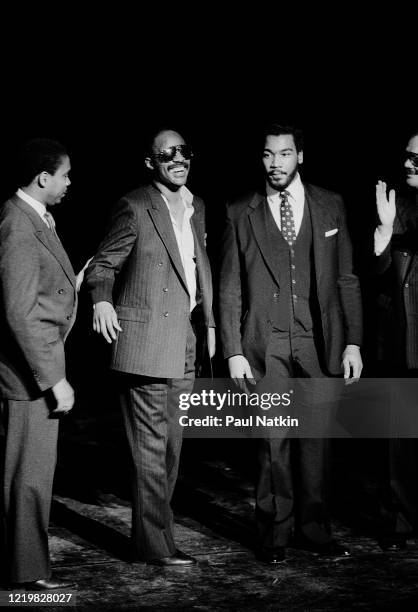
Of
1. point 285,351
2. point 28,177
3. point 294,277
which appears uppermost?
point 28,177

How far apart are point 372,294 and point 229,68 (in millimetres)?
1853

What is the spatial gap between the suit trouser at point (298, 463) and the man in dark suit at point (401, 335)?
0.30 m

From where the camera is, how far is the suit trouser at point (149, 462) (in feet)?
13.6

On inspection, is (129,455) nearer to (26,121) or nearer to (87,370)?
(26,121)

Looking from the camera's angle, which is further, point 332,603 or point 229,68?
point 229,68

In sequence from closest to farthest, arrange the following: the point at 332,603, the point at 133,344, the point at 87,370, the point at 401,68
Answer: the point at 332,603
the point at 133,344
the point at 401,68
the point at 87,370

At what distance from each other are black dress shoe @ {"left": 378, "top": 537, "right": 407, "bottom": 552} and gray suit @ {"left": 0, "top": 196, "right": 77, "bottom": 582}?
4.74ft

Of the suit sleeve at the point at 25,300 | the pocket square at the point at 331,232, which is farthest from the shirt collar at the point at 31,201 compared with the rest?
the pocket square at the point at 331,232

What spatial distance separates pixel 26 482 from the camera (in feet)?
Answer: 12.1

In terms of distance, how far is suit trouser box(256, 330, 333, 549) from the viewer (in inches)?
165

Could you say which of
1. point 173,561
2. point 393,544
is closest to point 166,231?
point 173,561

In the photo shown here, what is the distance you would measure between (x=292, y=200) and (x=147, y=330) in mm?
828

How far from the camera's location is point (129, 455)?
13.8 feet

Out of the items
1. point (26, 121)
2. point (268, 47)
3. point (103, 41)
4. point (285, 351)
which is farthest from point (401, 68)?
point (285, 351)
